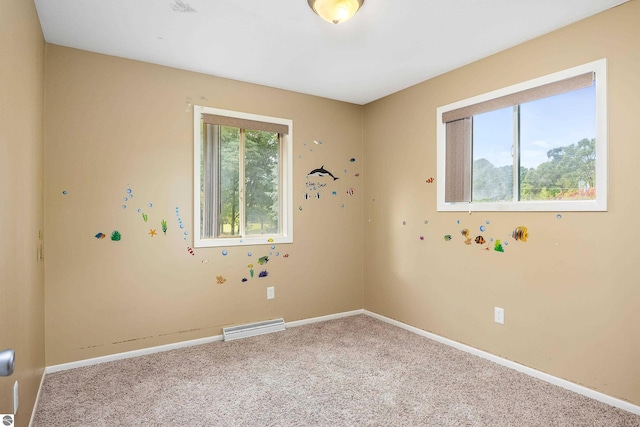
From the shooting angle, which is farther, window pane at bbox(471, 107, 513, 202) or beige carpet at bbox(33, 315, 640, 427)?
window pane at bbox(471, 107, 513, 202)

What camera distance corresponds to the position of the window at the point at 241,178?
11.3 feet

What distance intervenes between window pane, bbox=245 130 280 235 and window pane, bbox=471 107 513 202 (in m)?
1.93

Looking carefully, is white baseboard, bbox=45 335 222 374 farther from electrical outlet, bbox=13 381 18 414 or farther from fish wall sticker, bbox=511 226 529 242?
fish wall sticker, bbox=511 226 529 242

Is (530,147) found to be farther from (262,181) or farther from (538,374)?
(262,181)

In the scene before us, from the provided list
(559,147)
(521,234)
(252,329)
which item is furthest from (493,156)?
(252,329)

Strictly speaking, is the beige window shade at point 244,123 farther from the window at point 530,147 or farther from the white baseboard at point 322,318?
the white baseboard at point 322,318

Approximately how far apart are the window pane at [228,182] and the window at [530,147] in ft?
6.37

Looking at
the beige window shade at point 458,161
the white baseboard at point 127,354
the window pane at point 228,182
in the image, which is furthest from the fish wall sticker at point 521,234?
the white baseboard at point 127,354

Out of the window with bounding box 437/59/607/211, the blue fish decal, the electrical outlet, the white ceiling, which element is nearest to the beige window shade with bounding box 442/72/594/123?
the window with bounding box 437/59/607/211

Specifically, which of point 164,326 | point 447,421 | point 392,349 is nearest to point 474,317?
point 392,349

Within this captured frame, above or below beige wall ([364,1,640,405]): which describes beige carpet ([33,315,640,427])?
below

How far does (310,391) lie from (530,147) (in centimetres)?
239

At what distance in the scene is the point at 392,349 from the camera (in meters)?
3.21

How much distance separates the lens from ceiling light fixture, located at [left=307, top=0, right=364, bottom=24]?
2064 mm
